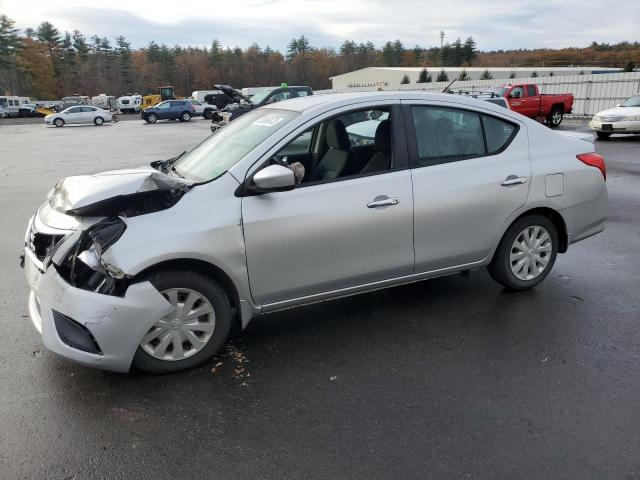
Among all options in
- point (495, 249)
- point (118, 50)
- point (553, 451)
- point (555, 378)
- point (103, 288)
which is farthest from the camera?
point (118, 50)

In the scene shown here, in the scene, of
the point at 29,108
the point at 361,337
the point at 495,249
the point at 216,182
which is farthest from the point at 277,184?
the point at 29,108

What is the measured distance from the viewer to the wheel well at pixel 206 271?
3191 mm

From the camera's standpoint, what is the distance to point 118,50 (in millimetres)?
119500

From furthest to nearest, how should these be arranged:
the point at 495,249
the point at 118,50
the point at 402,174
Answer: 1. the point at 118,50
2. the point at 495,249
3. the point at 402,174

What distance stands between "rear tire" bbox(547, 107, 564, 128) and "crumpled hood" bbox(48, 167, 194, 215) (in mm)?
23897

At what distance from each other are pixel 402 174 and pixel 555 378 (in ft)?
5.71

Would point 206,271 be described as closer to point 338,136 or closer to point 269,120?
point 269,120

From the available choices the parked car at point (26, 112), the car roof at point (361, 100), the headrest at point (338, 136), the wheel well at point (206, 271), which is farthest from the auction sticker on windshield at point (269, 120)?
the parked car at point (26, 112)

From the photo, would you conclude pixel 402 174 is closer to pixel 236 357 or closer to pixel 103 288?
pixel 236 357

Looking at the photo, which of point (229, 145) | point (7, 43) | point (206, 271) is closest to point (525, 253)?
point (229, 145)

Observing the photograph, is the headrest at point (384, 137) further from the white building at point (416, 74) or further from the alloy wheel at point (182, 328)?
the white building at point (416, 74)

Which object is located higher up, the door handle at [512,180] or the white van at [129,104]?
the door handle at [512,180]

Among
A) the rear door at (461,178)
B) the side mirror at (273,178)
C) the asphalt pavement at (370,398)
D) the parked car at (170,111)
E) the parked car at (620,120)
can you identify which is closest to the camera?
the asphalt pavement at (370,398)

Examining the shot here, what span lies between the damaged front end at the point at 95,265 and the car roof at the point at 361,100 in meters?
1.65
